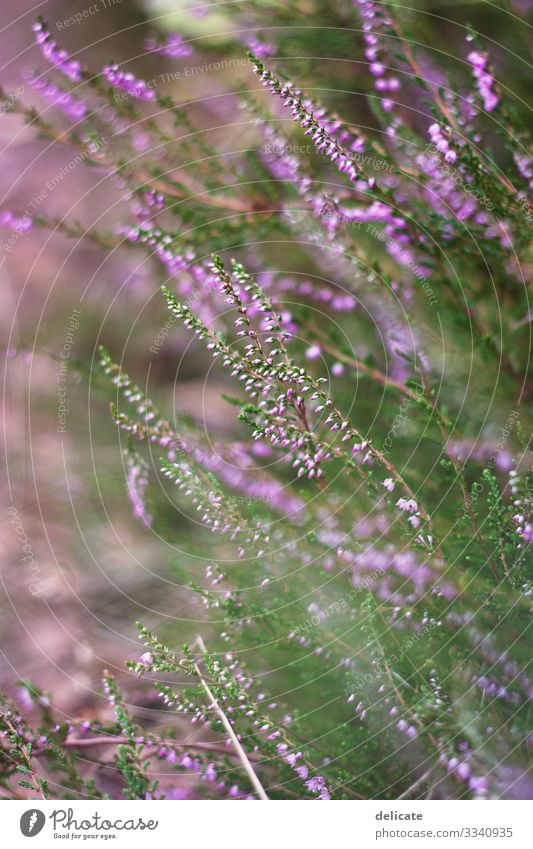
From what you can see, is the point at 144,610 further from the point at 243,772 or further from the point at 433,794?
the point at 433,794

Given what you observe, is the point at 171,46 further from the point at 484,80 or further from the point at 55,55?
the point at 484,80

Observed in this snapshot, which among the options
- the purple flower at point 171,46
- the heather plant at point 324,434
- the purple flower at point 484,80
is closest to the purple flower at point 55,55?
the heather plant at point 324,434

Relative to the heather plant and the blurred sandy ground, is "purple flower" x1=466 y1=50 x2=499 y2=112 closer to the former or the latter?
the heather plant

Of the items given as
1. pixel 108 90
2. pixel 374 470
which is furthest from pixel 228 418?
pixel 108 90
